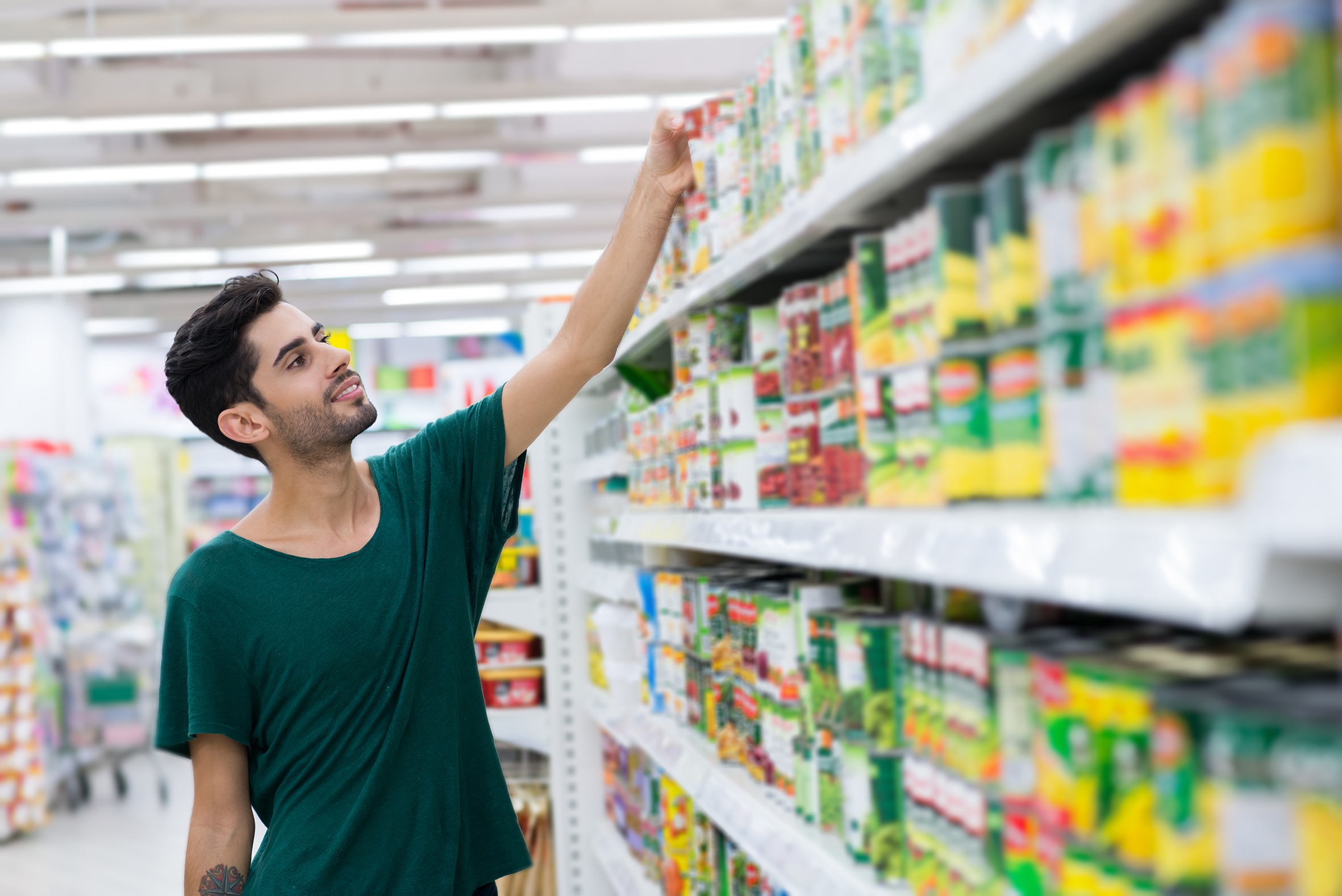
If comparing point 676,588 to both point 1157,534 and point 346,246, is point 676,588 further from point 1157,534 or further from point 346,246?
point 346,246

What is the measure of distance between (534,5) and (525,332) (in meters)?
3.14

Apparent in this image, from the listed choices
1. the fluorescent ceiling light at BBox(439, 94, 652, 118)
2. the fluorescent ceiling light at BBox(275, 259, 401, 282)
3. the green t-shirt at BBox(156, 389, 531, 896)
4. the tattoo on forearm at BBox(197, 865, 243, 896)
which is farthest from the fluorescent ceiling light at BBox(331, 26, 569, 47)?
the fluorescent ceiling light at BBox(275, 259, 401, 282)

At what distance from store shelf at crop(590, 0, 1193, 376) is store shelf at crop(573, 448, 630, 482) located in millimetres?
1288

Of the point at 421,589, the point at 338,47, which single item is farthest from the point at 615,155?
the point at 421,589

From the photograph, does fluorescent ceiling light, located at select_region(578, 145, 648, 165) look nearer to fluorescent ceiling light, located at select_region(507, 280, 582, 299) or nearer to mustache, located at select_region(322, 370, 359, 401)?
fluorescent ceiling light, located at select_region(507, 280, 582, 299)

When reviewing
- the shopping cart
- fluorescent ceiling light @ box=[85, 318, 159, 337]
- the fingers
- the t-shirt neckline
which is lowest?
the shopping cart

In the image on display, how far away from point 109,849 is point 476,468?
569 cm

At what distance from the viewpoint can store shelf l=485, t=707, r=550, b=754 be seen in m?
4.17

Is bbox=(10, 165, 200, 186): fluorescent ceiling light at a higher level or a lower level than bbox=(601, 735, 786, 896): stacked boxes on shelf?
higher

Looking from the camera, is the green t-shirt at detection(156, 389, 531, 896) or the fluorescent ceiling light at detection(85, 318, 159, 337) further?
the fluorescent ceiling light at detection(85, 318, 159, 337)

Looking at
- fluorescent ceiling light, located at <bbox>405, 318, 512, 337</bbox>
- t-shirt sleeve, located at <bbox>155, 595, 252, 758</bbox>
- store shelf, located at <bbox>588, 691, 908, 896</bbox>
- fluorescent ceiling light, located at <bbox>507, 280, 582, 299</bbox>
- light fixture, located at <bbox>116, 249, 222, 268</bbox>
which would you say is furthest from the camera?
fluorescent ceiling light, located at <bbox>405, 318, 512, 337</bbox>

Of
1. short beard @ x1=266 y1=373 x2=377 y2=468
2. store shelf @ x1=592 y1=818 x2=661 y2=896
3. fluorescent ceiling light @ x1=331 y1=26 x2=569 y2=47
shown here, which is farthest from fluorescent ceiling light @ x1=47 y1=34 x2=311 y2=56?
short beard @ x1=266 y1=373 x2=377 y2=468

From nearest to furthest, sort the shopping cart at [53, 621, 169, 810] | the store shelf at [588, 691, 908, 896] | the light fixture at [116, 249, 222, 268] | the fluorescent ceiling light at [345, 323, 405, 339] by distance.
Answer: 1. the store shelf at [588, 691, 908, 896]
2. the shopping cart at [53, 621, 169, 810]
3. the light fixture at [116, 249, 222, 268]
4. the fluorescent ceiling light at [345, 323, 405, 339]

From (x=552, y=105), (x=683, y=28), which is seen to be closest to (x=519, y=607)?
(x=683, y=28)
